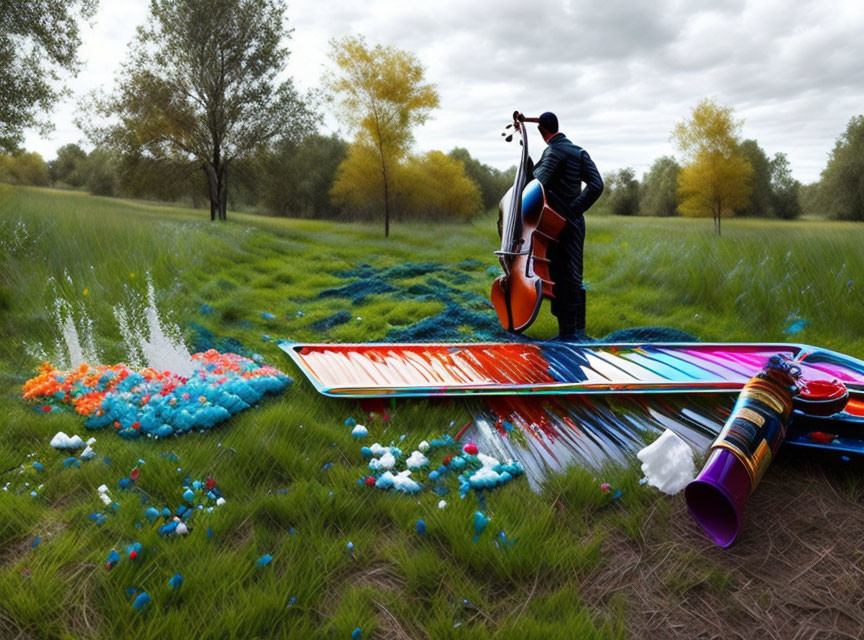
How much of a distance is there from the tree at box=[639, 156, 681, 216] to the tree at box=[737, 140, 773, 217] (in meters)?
1.90

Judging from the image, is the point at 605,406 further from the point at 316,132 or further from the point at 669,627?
the point at 316,132

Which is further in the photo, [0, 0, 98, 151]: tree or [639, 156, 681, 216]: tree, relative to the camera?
[639, 156, 681, 216]: tree

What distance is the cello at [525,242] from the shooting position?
4488 mm

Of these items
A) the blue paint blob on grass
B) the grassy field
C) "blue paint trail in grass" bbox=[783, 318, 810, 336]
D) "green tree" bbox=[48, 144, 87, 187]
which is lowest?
the grassy field

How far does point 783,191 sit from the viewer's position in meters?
13.6

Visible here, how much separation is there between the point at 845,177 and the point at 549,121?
874cm

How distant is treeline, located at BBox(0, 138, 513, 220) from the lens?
44.8ft

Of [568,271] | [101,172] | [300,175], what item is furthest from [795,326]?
[300,175]

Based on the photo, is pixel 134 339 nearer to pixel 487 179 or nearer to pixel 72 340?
pixel 72 340

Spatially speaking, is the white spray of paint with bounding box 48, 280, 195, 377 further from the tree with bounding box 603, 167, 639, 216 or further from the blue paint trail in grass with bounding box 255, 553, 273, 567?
the tree with bounding box 603, 167, 639, 216

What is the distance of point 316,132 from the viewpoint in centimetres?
1727

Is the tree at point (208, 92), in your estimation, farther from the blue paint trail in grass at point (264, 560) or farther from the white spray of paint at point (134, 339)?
the blue paint trail in grass at point (264, 560)

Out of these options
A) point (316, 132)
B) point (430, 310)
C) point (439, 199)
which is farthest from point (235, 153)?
point (430, 310)

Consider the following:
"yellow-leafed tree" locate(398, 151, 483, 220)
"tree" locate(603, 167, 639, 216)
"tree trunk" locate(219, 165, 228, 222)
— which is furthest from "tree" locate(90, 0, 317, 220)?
"tree" locate(603, 167, 639, 216)
